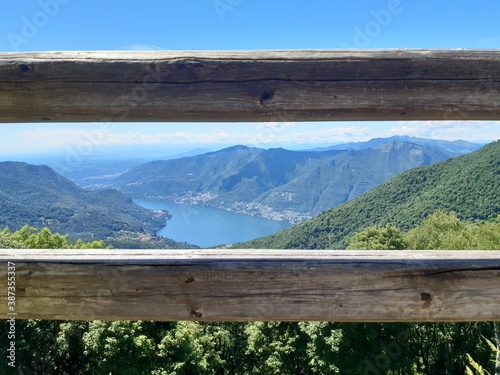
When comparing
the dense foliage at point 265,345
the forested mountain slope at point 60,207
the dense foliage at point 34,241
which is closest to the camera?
the dense foliage at point 265,345

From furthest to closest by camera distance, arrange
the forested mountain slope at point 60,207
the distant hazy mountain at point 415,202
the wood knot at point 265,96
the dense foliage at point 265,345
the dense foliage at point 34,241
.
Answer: the forested mountain slope at point 60,207
the distant hazy mountain at point 415,202
the dense foliage at point 34,241
the dense foliage at point 265,345
the wood knot at point 265,96

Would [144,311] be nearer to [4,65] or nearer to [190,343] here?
[4,65]

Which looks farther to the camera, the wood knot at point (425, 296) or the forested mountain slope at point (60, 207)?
the forested mountain slope at point (60, 207)

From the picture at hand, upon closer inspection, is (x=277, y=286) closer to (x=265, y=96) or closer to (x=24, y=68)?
(x=265, y=96)

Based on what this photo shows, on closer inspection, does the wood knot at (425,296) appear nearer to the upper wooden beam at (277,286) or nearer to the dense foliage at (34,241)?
the upper wooden beam at (277,286)

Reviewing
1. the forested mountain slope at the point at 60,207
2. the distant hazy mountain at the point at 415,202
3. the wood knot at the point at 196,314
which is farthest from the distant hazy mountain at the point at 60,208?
the wood knot at the point at 196,314

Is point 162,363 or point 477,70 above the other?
point 477,70

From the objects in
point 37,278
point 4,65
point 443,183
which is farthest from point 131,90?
point 443,183
